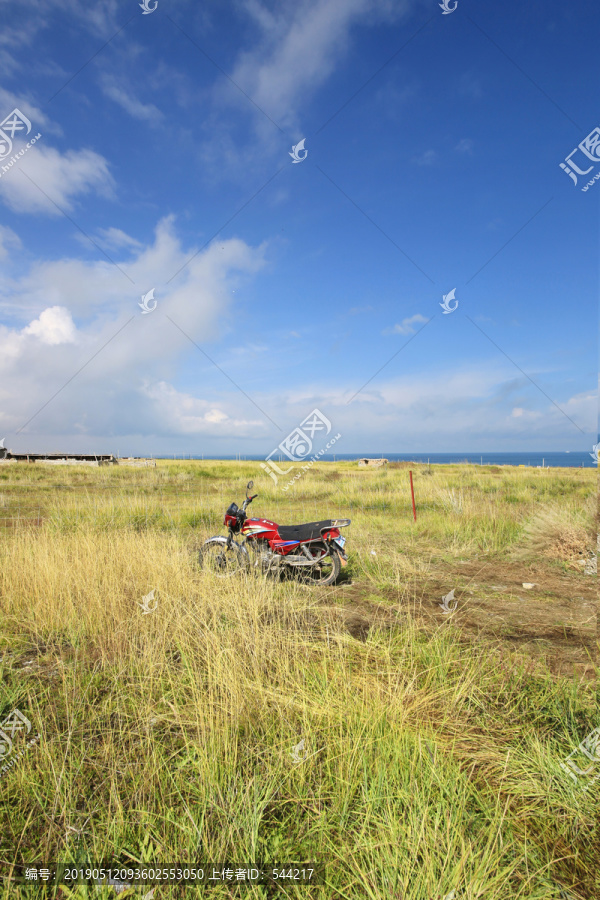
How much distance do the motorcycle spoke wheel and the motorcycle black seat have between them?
0.60 meters

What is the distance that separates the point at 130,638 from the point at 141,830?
1852 mm

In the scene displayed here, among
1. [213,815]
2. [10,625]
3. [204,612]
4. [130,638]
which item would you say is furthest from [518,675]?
[10,625]

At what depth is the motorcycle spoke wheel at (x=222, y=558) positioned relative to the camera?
4828 millimetres

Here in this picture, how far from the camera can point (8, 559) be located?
4848 millimetres
